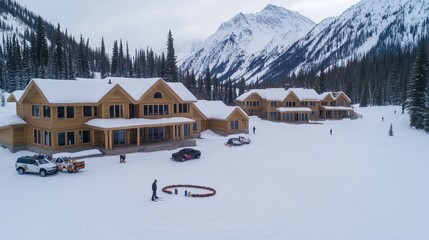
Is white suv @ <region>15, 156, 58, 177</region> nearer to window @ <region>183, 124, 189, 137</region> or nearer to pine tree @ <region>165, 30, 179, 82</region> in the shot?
window @ <region>183, 124, 189, 137</region>

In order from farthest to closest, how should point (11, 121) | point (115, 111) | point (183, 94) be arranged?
point (183, 94), point (115, 111), point (11, 121)

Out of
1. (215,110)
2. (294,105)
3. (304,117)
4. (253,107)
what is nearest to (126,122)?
(215,110)

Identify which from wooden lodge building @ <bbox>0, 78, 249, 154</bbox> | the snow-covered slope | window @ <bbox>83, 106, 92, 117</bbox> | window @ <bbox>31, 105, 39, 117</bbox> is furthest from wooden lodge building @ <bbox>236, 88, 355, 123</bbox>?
the snow-covered slope

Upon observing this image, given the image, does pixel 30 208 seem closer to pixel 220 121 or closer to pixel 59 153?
pixel 59 153

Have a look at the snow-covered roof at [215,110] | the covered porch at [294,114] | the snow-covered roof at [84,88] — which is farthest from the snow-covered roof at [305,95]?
the snow-covered roof at [84,88]

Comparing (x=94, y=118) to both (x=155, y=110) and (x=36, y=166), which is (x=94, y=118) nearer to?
(x=155, y=110)

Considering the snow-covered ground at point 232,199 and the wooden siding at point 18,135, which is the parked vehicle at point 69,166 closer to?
the snow-covered ground at point 232,199

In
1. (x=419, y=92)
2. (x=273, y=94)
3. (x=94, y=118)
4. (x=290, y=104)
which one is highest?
(x=273, y=94)
